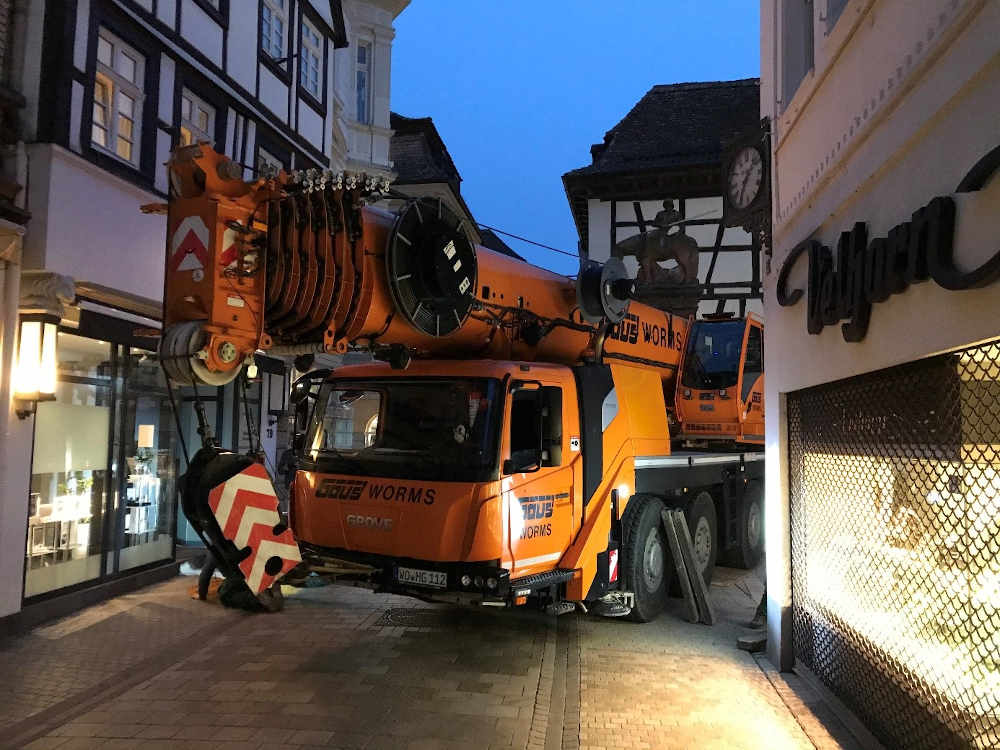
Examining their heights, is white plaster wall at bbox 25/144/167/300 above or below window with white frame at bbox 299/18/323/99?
below

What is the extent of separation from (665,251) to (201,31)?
33.5ft

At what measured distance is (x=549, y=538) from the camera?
5793 millimetres

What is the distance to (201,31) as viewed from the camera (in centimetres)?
933

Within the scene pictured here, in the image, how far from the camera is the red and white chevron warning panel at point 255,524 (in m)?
4.18

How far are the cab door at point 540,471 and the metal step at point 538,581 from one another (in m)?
0.05

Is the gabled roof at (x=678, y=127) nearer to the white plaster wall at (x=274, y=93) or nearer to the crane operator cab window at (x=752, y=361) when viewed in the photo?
the white plaster wall at (x=274, y=93)

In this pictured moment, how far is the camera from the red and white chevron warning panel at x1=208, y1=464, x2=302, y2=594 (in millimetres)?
4176

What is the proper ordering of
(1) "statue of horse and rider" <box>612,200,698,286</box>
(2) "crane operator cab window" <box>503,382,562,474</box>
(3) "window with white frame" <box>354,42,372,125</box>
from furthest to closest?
(3) "window with white frame" <box>354,42,372,125</box>, (1) "statue of horse and rider" <box>612,200,698,286</box>, (2) "crane operator cab window" <box>503,382,562,474</box>

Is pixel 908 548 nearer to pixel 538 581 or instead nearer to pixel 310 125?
pixel 538 581

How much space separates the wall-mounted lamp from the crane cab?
7.04 meters

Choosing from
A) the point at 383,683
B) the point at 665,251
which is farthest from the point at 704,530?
the point at 665,251

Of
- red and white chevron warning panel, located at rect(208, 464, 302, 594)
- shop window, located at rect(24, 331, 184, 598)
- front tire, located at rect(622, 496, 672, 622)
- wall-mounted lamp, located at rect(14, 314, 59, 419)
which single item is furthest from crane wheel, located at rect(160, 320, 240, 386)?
front tire, located at rect(622, 496, 672, 622)

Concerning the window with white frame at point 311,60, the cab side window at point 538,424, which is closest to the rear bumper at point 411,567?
the cab side window at point 538,424

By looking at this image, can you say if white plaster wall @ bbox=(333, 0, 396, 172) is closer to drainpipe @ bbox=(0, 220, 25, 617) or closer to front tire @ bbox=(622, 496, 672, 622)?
drainpipe @ bbox=(0, 220, 25, 617)
